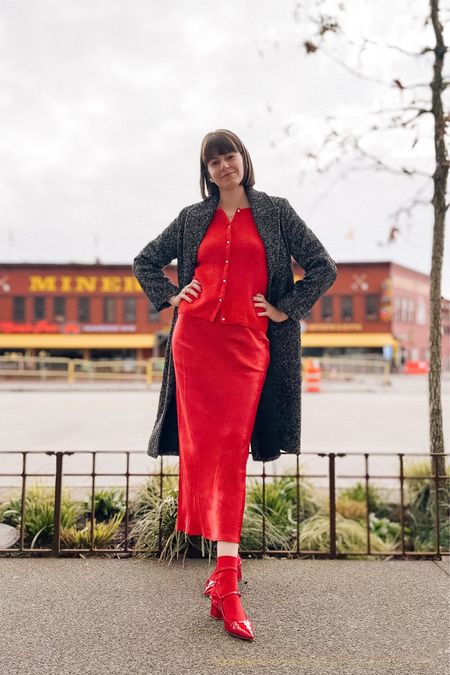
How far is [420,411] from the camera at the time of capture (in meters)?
13.6

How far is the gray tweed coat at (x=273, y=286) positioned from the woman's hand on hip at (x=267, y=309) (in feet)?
0.13

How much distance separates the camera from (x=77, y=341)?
36.5m

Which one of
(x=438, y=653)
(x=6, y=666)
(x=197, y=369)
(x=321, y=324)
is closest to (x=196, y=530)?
(x=197, y=369)

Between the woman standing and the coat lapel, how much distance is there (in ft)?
0.05

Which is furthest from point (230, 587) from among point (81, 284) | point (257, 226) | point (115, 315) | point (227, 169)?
point (81, 284)

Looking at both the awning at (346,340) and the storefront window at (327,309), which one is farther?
the storefront window at (327,309)

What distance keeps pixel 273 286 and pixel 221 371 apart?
0.49 m

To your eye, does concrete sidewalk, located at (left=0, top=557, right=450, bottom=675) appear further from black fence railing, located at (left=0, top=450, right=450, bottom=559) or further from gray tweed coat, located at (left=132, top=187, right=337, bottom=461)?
gray tweed coat, located at (left=132, top=187, right=337, bottom=461)

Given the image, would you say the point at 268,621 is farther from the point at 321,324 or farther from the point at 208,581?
the point at 321,324

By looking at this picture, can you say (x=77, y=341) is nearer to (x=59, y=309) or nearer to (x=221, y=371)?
(x=59, y=309)

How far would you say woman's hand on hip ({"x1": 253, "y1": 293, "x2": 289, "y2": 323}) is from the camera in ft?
8.61

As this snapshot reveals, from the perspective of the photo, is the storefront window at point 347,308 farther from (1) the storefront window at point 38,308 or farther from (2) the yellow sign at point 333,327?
(1) the storefront window at point 38,308

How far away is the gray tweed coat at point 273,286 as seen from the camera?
268cm

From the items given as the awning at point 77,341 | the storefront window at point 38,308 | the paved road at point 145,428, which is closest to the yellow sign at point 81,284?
the storefront window at point 38,308
